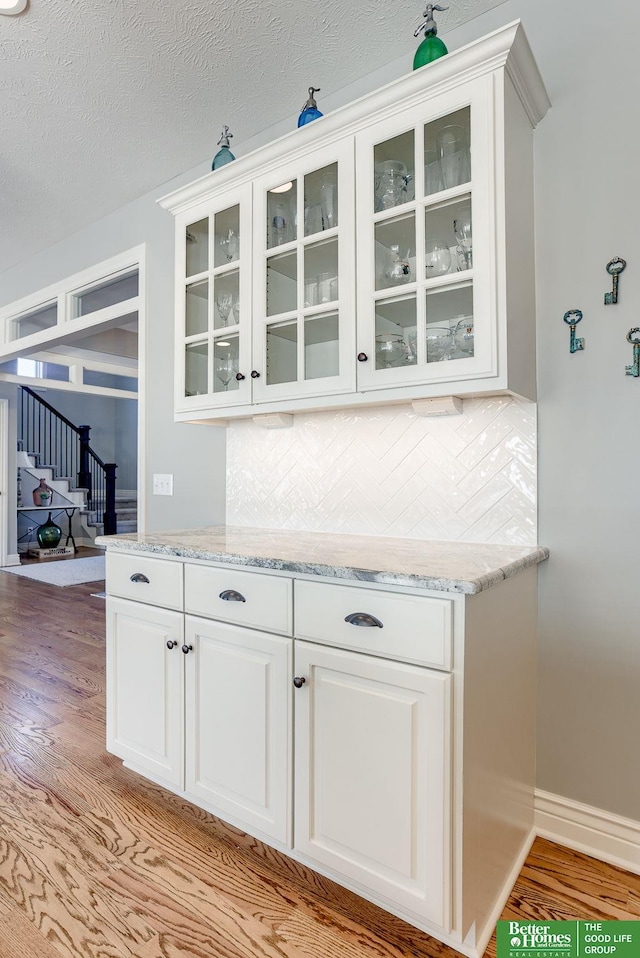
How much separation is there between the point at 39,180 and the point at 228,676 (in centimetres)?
285

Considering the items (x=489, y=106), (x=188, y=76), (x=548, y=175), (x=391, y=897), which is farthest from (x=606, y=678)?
(x=188, y=76)

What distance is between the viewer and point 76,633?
4.02 metres

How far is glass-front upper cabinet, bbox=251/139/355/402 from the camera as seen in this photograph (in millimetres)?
1845

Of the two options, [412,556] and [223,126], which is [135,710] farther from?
[223,126]

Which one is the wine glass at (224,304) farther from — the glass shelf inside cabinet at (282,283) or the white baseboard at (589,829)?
the white baseboard at (589,829)

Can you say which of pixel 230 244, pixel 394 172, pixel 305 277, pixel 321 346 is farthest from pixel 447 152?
pixel 230 244

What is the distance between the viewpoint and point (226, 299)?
2.24 metres

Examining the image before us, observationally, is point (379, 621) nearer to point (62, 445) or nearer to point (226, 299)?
point (226, 299)

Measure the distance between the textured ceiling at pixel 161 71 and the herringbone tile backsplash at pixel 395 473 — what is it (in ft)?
4.42

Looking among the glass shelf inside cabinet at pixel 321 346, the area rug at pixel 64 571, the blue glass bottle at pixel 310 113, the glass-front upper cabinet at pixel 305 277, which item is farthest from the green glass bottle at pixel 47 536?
the blue glass bottle at pixel 310 113

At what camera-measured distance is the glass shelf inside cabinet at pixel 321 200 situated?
6.27 ft

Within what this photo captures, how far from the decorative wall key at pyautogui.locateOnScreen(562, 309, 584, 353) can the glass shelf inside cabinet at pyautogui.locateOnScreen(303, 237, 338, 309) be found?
0.76 meters

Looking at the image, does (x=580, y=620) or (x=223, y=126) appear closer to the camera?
(x=580, y=620)

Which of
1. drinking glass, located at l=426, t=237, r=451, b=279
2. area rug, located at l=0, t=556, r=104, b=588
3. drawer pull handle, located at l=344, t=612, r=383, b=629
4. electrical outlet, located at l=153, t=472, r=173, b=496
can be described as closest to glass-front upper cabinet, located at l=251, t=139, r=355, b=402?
drinking glass, located at l=426, t=237, r=451, b=279
